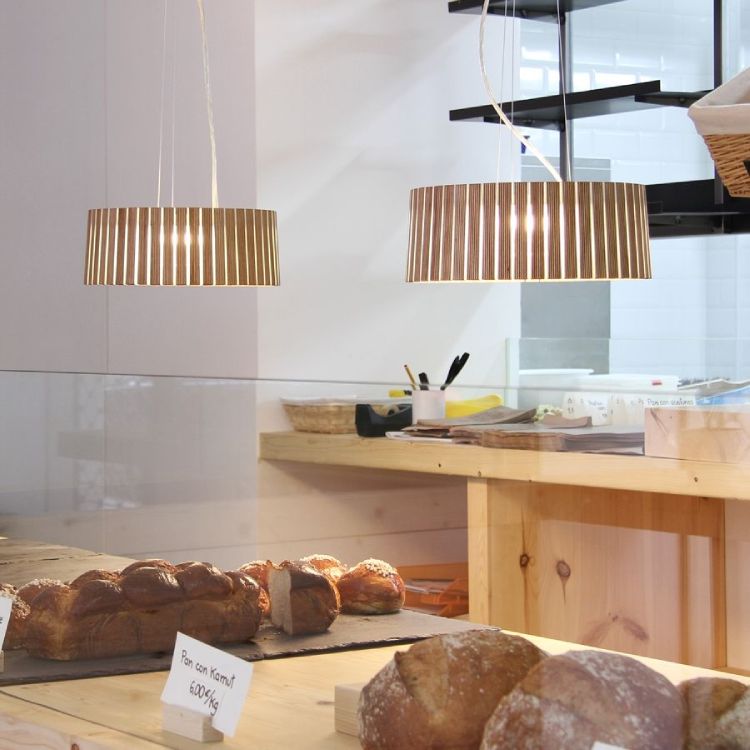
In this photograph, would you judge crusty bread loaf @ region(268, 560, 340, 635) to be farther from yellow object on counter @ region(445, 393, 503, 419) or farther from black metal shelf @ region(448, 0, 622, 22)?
black metal shelf @ region(448, 0, 622, 22)

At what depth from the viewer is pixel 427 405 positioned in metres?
0.85

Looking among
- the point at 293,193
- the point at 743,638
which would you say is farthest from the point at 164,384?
the point at 293,193

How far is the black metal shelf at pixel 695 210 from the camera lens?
3.05m

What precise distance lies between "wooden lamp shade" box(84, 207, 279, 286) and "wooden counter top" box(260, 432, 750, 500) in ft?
4.79

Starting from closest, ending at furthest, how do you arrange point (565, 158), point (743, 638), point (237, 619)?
point (743, 638), point (237, 619), point (565, 158)

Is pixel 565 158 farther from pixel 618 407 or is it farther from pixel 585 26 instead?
pixel 618 407

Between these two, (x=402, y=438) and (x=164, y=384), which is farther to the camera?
(x=164, y=384)

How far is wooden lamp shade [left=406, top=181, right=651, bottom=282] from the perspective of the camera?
1.99m

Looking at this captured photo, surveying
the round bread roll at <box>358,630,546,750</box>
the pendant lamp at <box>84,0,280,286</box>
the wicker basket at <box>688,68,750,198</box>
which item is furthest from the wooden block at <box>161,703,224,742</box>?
the pendant lamp at <box>84,0,280,286</box>

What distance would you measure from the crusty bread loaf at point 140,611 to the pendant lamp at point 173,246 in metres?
1.35

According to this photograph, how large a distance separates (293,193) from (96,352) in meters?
0.64

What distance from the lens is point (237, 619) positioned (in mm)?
876

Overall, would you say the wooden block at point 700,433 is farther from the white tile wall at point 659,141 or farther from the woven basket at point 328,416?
the white tile wall at point 659,141

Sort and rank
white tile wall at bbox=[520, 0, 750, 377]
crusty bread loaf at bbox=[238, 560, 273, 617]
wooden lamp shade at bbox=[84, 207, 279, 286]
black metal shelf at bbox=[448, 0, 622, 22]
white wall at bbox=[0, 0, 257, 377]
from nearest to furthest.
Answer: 1. crusty bread loaf at bbox=[238, 560, 273, 617]
2. wooden lamp shade at bbox=[84, 207, 279, 286]
3. white wall at bbox=[0, 0, 257, 377]
4. black metal shelf at bbox=[448, 0, 622, 22]
5. white tile wall at bbox=[520, 0, 750, 377]
